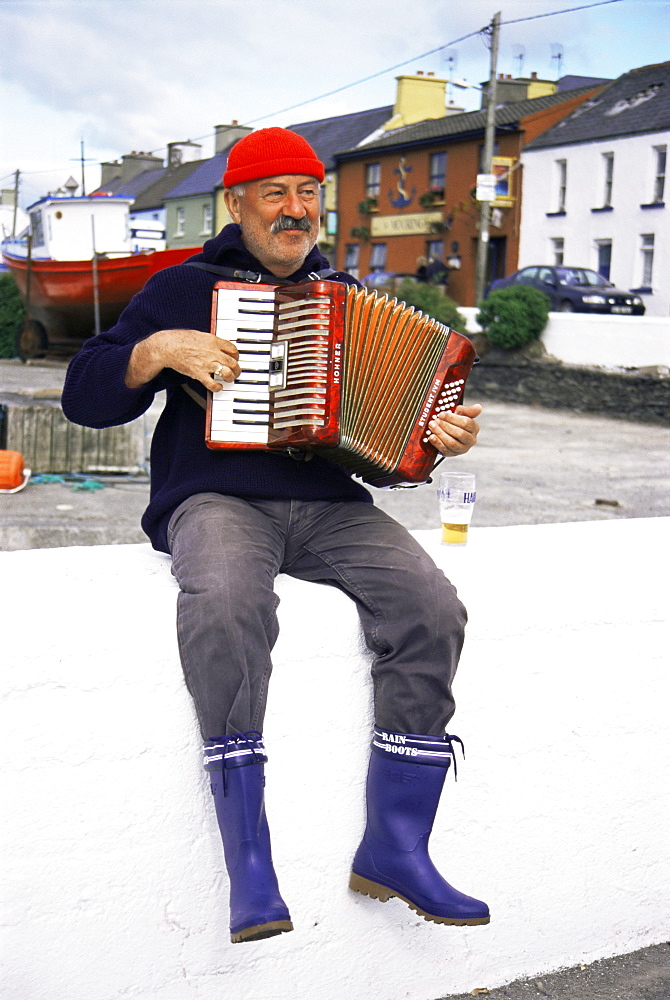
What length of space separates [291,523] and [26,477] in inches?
290

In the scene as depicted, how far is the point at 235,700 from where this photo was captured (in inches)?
78.9

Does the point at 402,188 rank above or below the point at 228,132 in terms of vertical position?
below

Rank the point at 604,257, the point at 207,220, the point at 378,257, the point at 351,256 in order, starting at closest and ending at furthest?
the point at 604,257
the point at 378,257
the point at 351,256
the point at 207,220

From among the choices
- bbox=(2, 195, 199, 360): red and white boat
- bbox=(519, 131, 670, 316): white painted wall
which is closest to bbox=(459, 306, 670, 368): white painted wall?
bbox=(519, 131, 670, 316): white painted wall

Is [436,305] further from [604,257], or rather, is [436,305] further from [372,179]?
[372,179]

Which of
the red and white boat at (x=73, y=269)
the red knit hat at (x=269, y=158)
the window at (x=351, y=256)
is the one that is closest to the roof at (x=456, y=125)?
the window at (x=351, y=256)

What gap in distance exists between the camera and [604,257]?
29453mm

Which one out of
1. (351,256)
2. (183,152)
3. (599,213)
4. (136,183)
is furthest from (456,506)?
(136,183)

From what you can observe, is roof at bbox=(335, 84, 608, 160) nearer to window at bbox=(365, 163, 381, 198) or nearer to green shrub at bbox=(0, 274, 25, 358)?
window at bbox=(365, 163, 381, 198)

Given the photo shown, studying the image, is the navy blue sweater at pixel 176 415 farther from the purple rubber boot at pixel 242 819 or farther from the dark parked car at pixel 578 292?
the dark parked car at pixel 578 292

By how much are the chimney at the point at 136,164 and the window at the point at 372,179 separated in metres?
21.3

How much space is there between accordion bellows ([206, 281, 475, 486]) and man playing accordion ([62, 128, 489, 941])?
0.07 meters

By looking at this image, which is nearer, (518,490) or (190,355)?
(190,355)

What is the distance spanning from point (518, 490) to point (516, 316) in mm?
9586
